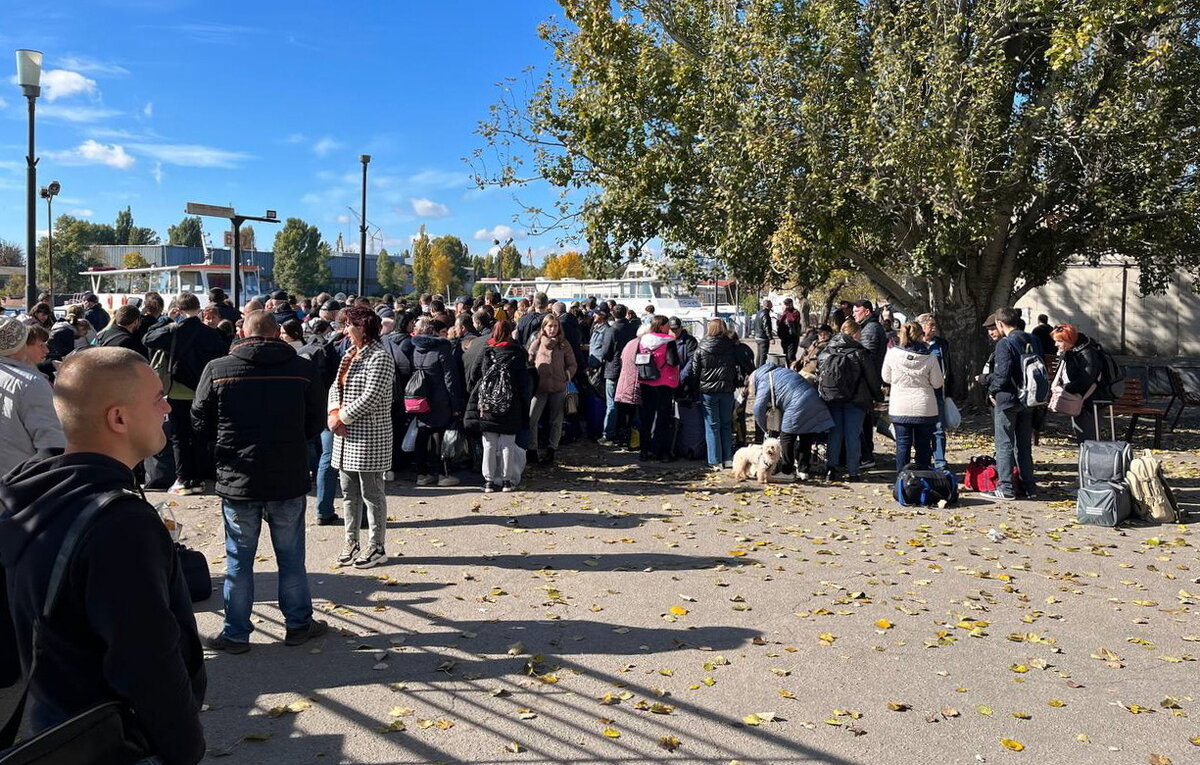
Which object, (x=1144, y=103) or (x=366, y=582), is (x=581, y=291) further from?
(x=366, y=582)

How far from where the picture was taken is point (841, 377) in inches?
426

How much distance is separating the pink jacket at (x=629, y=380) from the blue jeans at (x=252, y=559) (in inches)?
264

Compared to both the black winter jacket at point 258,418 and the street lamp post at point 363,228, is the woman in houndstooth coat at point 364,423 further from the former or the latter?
the street lamp post at point 363,228

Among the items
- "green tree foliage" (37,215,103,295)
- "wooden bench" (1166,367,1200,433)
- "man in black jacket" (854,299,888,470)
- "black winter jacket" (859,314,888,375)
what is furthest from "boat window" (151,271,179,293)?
"green tree foliage" (37,215,103,295)

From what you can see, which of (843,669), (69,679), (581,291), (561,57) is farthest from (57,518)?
(581,291)

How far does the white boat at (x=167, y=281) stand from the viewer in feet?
117

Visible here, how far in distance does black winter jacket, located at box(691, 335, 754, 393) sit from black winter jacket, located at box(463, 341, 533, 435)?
2324 mm

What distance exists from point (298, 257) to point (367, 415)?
87018 millimetres

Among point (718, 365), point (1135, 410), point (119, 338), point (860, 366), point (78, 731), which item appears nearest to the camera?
point (78, 731)

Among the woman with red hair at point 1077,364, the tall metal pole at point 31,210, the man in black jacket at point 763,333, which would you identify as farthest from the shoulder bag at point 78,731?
the man in black jacket at point 763,333

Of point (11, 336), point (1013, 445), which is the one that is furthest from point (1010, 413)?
point (11, 336)

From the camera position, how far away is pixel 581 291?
166 ft

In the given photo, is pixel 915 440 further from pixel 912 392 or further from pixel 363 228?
pixel 363 228

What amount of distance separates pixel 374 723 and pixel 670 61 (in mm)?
12698
